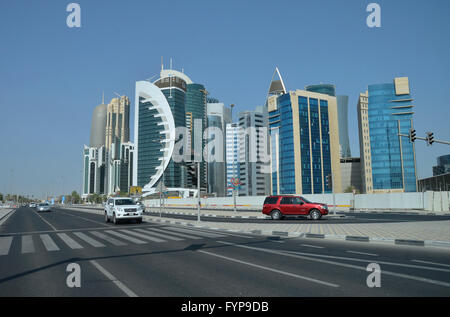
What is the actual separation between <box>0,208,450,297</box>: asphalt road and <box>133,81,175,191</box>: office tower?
145 metres

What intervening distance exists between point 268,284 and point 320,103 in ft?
493

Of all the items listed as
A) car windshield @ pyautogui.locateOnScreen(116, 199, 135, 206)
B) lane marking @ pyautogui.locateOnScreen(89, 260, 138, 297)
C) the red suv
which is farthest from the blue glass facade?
lane marking @ pyautogui.locateOnScreen(89, 260, 138, 297)

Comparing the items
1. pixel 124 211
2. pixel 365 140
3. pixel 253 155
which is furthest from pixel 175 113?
pixel 124 211

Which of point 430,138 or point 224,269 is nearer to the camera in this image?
point 224,269

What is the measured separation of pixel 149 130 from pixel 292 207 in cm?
14209

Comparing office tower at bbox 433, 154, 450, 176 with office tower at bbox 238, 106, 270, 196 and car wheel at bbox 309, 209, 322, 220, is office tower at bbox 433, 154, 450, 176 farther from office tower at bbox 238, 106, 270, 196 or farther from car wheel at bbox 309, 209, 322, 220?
car wheel at bbox 309, 209, 322, 220

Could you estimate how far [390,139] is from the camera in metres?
141

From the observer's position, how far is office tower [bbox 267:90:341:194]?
5354 inches

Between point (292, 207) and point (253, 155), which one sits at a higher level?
point (253, 155)

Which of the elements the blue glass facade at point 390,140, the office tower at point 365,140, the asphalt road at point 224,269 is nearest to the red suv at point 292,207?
the asphalt road at point 224,269

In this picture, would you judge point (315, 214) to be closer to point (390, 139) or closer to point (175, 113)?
point (390, 139)

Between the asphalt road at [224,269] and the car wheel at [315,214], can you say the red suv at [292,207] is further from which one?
the asphalt road at [224,269]

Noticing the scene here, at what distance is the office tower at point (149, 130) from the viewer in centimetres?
15512
